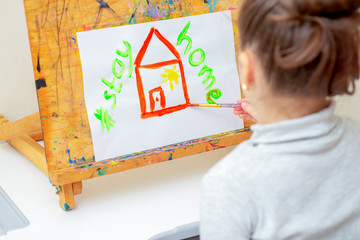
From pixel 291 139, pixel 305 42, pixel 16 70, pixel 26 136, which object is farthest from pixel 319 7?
pixel 16 70

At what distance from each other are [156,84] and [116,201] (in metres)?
0.29

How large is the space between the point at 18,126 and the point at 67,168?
15.3 inches

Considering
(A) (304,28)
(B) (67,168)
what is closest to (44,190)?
(B) (67,168)

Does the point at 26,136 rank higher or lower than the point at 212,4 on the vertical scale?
lower

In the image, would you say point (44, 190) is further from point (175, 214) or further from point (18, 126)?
point (175, 214)

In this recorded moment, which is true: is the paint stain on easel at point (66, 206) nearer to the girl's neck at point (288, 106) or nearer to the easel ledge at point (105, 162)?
the easel ledge at point (105, 162)

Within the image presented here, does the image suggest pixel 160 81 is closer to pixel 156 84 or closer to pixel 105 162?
pixel 156 84

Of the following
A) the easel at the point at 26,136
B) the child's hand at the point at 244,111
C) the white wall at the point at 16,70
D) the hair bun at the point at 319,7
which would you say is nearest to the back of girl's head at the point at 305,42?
the hair bun at the point at 319,7

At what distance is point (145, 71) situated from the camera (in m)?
1.05

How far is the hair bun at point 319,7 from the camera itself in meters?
Result: 0.49

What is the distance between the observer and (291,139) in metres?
0.55

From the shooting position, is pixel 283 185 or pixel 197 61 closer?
pixel 283 185

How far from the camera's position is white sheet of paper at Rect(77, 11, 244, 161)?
3.30 feet

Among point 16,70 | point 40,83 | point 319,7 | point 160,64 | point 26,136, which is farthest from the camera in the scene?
point 16,70
